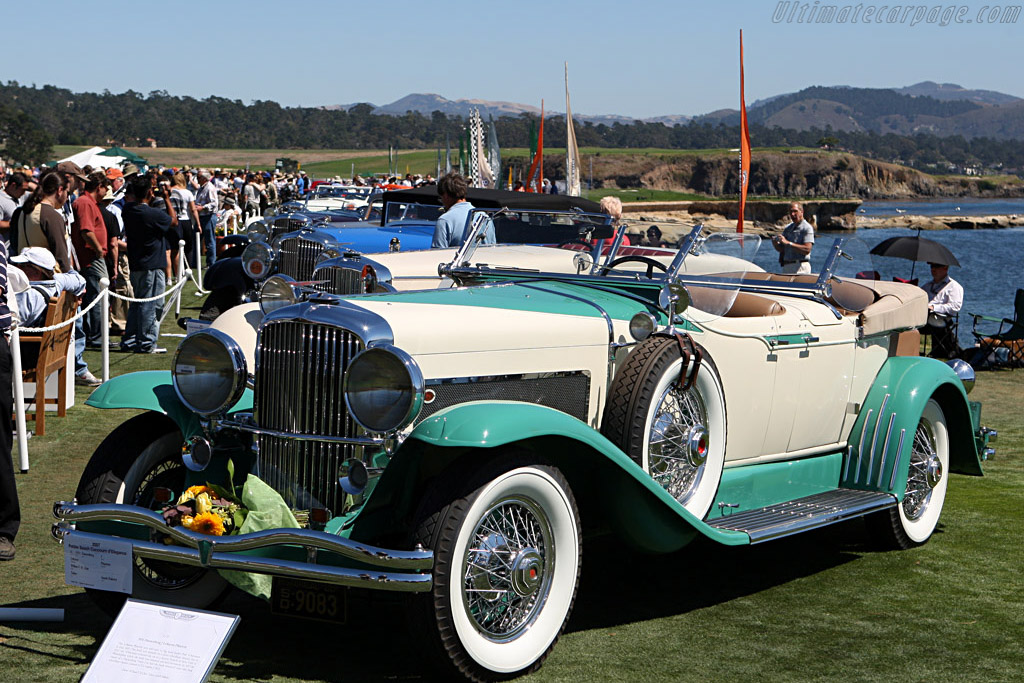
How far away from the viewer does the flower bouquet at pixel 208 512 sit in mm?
3824

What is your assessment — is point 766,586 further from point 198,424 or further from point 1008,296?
point 1008,296

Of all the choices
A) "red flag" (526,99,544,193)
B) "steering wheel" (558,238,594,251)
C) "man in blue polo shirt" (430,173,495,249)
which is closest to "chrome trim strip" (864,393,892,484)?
"steering wheel" (558,238,594,251)

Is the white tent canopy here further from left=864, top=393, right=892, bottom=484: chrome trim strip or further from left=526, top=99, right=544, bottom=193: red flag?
left=864, top=393, right=892, bottom=484: chrome trim strip

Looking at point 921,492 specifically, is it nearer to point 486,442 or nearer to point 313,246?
→ point 486,442

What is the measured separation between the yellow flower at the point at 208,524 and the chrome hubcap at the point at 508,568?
867 mm

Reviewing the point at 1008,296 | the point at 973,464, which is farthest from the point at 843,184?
the point at 973,464

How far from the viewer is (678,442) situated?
4.73 metres

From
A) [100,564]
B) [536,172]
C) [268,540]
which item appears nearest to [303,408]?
[268,540]

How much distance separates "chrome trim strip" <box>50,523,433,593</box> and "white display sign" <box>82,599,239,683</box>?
0.18 metres

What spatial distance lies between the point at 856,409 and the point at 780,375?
82cm

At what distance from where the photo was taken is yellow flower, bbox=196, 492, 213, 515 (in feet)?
12.7

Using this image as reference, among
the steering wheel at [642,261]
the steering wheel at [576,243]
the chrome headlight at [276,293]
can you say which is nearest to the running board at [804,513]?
the steering wheel at [642,261]

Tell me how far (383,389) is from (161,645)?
108cm

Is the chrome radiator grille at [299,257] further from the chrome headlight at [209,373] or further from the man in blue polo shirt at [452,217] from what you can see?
the chrome headlight at [209,373]
